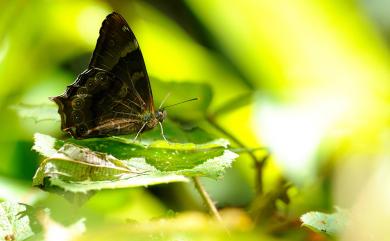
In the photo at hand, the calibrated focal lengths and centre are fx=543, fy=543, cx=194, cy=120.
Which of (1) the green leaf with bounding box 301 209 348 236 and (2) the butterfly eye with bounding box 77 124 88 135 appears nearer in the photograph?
(1) the green leaf with bounding box 301 209 348 236

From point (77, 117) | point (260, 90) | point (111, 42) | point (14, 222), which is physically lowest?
point (14, 222)

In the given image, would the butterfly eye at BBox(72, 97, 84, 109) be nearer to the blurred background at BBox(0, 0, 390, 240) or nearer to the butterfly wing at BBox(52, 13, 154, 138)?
the butterfly wing at BBox(52, 13, 154, 138)

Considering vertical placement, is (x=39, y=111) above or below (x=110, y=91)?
below

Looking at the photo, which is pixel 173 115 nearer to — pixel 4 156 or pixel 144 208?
pixel 144 208

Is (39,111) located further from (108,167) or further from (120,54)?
(108,167)

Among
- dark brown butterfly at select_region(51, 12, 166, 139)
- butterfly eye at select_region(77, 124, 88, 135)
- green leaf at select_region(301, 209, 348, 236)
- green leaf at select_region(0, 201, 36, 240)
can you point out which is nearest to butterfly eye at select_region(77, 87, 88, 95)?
dark brown butterfly at select_region(51, 12, 166, 139)

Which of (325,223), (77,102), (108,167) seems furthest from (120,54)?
(325,223)

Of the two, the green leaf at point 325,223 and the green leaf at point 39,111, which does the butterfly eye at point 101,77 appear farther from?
the green leaf at point 325,223
